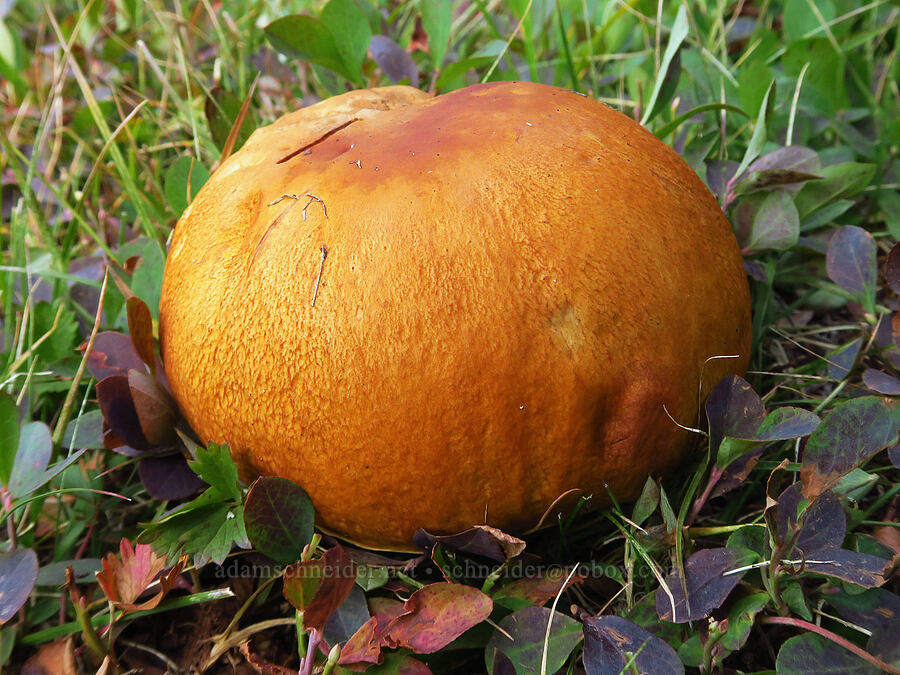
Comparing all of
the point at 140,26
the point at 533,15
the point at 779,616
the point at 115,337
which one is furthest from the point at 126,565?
the point at 140,26

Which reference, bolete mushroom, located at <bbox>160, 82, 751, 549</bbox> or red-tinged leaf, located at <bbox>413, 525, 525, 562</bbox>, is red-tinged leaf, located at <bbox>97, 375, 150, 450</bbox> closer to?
bolete mushroom, located at <bbox>160, 82, 751, 549</bbox>

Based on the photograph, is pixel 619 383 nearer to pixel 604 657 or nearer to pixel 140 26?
pixel 604 657

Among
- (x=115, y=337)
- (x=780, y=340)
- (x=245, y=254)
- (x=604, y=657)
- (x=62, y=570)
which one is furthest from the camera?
(x=780, y=340)

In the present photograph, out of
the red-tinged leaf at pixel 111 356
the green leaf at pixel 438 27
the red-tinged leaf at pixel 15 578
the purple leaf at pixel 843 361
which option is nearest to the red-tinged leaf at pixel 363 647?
the red-tinged leaf at pixel 15 578

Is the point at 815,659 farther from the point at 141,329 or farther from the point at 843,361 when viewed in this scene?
the point at 141,329

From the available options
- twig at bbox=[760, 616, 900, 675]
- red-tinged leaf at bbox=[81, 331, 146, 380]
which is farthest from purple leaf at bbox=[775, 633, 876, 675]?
red-tinged leaf at bbox=[81, 331, 146, 380]

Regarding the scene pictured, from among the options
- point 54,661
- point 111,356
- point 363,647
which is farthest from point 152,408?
point 363,647
